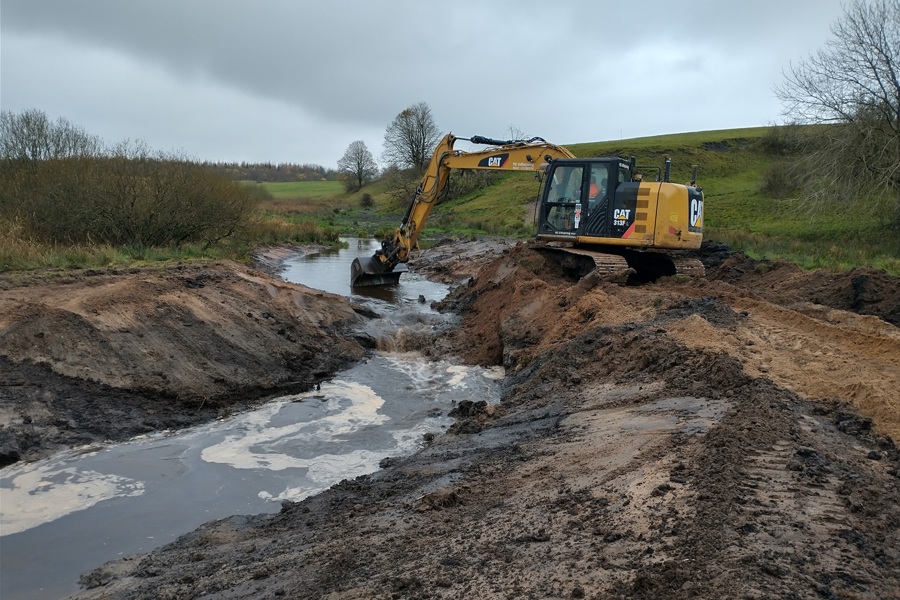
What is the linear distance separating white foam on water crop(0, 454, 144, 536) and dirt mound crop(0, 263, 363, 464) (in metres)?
0.40

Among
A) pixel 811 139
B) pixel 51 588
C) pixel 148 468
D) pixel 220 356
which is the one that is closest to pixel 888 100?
pixel 811 139

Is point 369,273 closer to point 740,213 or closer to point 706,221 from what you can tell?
point 706,221

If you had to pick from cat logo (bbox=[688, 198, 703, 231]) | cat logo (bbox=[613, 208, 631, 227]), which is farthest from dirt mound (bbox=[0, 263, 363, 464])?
cat logo (bbox=[688, 198, 703, 231])

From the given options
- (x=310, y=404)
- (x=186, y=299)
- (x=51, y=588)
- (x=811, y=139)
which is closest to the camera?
(x=51, y=588)

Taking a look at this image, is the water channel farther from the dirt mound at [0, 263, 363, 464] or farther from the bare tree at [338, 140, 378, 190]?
the bare tree at [338, 140, 378, 190]

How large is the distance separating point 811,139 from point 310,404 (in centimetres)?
2138

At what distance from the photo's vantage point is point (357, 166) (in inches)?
2990

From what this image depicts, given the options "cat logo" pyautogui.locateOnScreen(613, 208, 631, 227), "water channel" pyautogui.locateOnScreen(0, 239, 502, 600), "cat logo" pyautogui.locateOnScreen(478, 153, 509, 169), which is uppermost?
"cat logo" pyautogui.locateOnScreen(478, 153, 509, 169)

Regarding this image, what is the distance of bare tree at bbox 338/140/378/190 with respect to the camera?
75.8 metres

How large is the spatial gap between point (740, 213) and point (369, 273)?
2167 centimetres

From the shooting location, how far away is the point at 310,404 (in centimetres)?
983

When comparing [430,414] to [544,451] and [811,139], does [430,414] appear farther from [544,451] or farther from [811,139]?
[811,139]

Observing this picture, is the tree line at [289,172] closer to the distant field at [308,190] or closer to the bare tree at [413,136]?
the distant field at [308,190]

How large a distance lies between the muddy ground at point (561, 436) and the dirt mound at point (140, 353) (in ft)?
0.11
